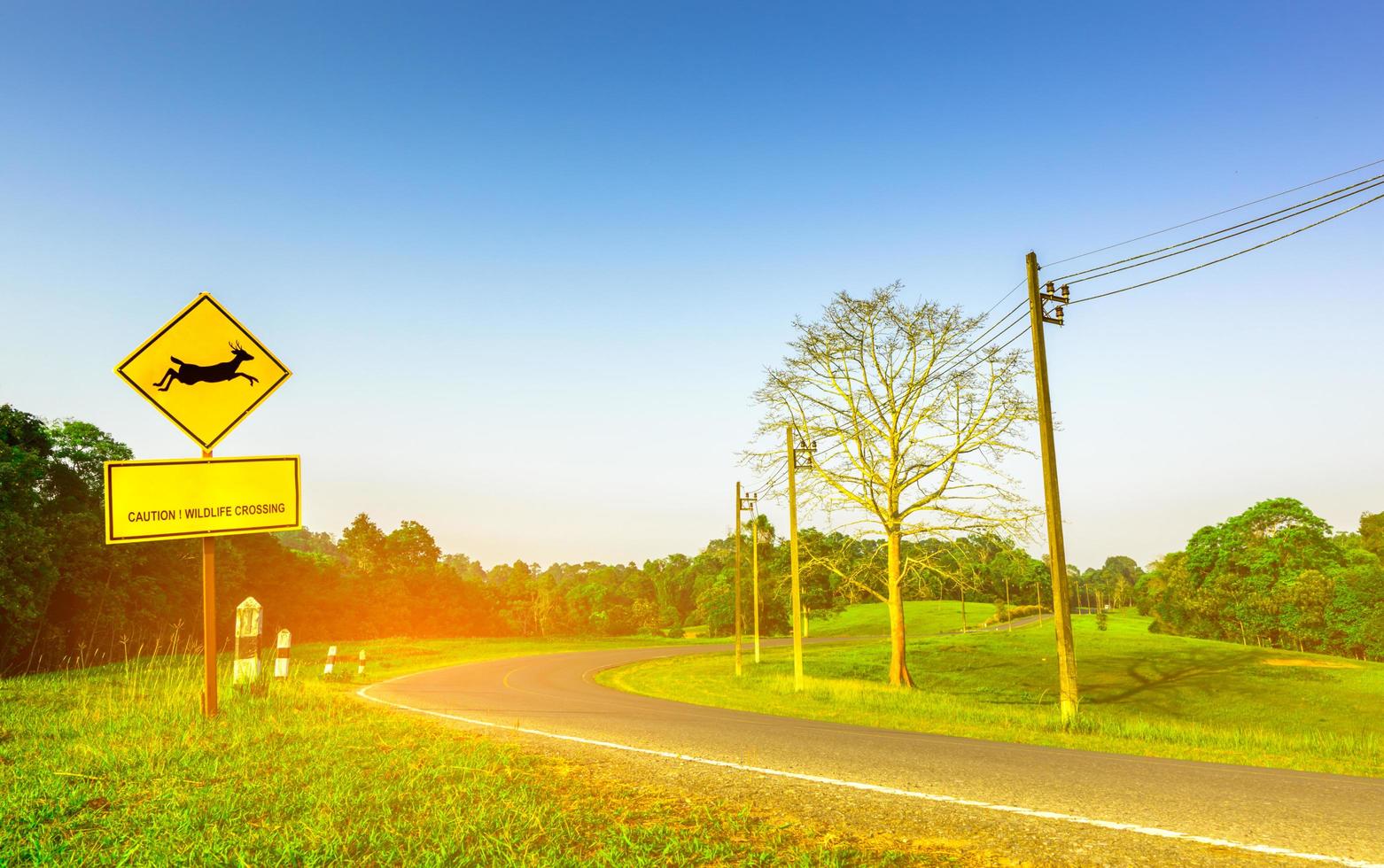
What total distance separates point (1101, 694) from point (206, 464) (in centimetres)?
3846

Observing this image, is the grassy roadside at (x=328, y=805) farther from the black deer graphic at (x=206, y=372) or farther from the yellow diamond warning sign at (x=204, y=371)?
the black deer graphic at (x=206, y=372)

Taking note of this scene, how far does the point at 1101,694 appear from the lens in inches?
1368

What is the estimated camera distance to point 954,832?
15.4 ft

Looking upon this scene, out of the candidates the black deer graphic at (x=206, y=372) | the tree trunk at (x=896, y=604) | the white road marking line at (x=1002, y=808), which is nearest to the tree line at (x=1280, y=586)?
the tree trunk at (x=896, y=604)

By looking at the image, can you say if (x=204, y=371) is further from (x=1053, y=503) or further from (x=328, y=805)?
(x=1053, y=503)

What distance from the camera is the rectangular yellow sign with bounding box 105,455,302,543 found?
8023 millimetres

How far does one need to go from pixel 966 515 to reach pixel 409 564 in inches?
2443

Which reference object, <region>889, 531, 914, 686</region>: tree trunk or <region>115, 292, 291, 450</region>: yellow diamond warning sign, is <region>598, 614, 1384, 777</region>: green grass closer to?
<region>889, 531, 914, 686</region>: tree trunk

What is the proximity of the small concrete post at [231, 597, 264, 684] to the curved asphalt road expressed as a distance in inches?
111

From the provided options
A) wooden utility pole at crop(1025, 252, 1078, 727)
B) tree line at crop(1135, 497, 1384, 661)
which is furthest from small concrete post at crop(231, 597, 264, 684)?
tree line at crop(1135, 497, 1384, 661)

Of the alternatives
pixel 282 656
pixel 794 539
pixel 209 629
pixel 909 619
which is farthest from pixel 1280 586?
pixel 209 629

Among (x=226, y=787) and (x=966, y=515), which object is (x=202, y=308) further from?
(x=966, y=515)

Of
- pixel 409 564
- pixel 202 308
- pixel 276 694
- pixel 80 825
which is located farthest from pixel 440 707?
pixel 409 564

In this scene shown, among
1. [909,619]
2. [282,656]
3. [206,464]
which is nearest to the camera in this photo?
[206,464]
